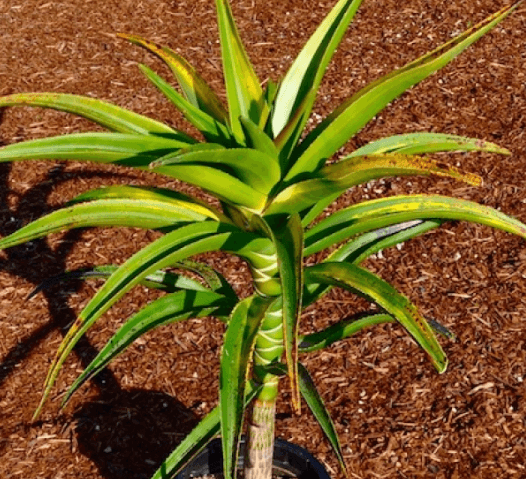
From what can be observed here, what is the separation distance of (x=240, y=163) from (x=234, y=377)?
1.47 feet

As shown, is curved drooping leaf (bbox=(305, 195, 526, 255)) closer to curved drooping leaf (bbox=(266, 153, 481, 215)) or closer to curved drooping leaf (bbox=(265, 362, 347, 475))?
curved drooping leaf (bbox=(266, 153, 481, 215))

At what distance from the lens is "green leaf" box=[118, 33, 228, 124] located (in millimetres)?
1805

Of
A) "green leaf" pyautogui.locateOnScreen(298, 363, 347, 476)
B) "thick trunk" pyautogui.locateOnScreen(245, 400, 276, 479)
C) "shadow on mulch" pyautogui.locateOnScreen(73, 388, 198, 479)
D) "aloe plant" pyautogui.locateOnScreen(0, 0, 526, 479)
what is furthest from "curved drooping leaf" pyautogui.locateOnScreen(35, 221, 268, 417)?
"shadow on mulch" pyautogui.locateOnScreen(73, 388, 198, 479)

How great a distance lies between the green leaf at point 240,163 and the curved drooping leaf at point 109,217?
0.46ft

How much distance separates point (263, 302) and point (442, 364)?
42 cm

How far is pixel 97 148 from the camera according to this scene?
1.64 metres

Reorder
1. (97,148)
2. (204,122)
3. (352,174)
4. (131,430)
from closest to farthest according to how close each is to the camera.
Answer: (352,174)
(97,148)
(204,122)
(131,430)

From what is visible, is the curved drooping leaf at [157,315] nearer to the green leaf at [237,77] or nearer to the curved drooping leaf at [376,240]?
the curved drooping leaf at [376,240]

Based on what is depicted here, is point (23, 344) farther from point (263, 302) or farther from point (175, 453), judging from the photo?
point (263, 302)

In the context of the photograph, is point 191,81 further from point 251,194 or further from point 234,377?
point 234,377

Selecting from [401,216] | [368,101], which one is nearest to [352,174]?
[368,101]

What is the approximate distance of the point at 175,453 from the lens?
6.86 feet

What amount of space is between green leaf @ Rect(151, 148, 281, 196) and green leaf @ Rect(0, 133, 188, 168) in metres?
0.12

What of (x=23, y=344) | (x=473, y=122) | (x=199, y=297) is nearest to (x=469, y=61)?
(x=473, y=122)
